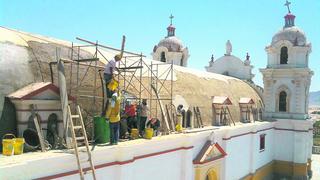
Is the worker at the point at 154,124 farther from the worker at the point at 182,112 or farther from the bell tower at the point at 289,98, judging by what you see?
the bell tower at the point at 289,98

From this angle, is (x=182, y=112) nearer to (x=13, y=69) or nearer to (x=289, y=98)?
(x=13, y=69)

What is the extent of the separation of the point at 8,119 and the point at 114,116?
3.08 m

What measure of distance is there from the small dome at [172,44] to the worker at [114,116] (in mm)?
20967

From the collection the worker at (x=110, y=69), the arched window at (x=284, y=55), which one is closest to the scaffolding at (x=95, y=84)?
the worker at (x=110, y=69)

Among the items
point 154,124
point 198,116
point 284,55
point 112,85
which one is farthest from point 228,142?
point 284,55

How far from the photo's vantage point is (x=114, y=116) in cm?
1158

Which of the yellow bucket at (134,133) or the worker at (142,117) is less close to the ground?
the worker at (142,117)

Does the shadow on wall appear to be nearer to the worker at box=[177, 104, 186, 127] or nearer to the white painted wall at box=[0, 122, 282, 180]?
the white painted wall at box=[0, 122, 282, 180]

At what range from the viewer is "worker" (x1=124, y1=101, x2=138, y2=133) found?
13578mm

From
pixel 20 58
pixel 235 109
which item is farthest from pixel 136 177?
pixel 235 109

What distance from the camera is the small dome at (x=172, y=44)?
32312 millimetres

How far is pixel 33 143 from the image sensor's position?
35.4ft

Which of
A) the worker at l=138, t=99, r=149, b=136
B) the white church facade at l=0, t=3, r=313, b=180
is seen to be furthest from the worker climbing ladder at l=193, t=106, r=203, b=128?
the worker at l=138, t=99, r=149, b=136

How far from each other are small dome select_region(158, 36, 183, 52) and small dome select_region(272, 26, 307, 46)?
834cm
